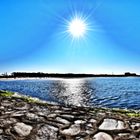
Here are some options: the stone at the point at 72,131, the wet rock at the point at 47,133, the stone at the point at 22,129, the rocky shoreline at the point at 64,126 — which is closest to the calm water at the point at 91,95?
the rocky shoreline at the point at 64,126

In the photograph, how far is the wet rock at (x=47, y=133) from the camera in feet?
22.1

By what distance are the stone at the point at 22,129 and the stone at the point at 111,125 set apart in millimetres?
2249

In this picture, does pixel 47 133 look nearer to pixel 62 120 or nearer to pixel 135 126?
pixel 62 120

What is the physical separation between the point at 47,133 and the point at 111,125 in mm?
2143

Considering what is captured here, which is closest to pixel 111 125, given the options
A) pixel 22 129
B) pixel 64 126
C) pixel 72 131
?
pixel 72 131

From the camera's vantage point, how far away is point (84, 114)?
31.2 ft

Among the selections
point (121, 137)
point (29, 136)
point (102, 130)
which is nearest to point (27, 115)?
point (29, 136)

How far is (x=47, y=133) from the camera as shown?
7035mm

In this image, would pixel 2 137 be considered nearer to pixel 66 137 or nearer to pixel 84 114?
pixel 66 137

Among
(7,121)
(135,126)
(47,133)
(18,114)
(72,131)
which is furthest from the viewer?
(18,114)

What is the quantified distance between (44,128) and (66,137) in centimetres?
92

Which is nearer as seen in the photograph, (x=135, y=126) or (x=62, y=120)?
(x=135, y=126)

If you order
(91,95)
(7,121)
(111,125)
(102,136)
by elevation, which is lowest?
(91,95)

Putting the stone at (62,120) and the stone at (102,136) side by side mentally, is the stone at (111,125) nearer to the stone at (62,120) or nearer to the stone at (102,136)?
the stone at (102,136)
